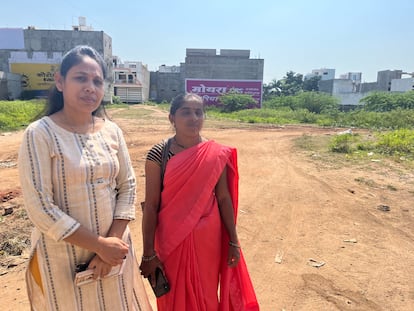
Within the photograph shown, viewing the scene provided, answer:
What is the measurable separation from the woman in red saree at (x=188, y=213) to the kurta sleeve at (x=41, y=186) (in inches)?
23.1

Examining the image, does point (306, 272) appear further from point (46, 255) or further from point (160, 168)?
point (46, 255)

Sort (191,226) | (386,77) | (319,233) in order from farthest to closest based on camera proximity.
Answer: (386,77) < (319,233) < (191,226)

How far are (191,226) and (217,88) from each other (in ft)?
117

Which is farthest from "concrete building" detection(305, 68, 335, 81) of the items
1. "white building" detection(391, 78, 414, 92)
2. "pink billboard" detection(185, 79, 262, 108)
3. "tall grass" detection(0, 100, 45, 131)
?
"tall grass" detection(0, 100, 45, 131)

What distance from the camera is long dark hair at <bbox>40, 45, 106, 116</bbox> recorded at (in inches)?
55.8

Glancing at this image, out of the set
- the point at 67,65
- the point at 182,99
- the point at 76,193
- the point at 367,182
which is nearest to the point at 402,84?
the point at 367,182

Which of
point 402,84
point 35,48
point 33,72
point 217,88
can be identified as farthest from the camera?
point 217,88

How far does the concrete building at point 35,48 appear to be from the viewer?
1363 inches

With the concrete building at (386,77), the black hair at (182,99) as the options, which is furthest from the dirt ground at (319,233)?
the concrete building at (386,77)

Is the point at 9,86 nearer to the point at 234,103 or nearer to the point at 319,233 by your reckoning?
the point at 234,103

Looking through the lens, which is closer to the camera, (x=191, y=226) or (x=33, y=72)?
(x=191, y=226)

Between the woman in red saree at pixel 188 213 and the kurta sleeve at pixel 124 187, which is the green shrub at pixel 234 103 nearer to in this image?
the woman in red saree at pixel 188 213

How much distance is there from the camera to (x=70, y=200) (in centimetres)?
136

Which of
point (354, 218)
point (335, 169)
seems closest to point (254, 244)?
point (354, 218)
